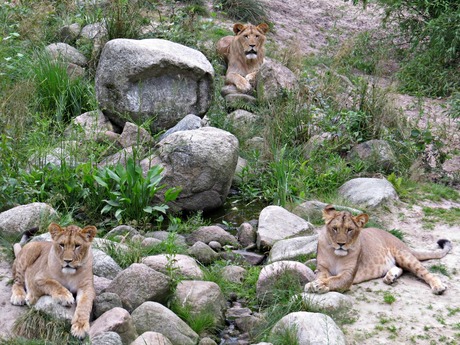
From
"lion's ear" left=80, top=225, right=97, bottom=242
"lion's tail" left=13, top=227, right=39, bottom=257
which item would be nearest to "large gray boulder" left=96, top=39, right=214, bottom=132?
"lion's tail" left=13, top=227, right=39, bottom=257

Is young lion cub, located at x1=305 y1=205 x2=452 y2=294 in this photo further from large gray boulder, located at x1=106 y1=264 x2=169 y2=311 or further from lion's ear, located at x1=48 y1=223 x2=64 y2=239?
lion's ear, located at x1=48 y1=223 x2=64 y2=239

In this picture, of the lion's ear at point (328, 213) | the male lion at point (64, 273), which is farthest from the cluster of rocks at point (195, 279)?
the lion's ear at point (328, 213)

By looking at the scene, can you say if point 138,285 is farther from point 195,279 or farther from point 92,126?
point 92,126

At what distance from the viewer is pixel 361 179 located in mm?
11320

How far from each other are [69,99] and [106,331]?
6575mm

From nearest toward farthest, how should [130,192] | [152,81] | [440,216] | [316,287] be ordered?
[316,287], [130,192], [440,216], [152,81]

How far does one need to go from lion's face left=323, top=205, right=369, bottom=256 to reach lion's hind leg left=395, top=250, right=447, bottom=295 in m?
0.61

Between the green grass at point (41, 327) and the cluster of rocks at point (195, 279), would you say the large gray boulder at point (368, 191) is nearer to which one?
the cluster of rocks at point (195, 279)

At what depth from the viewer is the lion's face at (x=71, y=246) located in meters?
7.51

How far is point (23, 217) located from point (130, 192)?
1475 millimetres

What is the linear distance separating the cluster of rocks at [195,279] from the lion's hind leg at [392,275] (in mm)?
704

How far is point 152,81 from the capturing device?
491 inches

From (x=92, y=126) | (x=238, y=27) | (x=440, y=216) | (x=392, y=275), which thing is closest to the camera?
(x=392, y=275)

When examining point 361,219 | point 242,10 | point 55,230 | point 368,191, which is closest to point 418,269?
point 361,219
